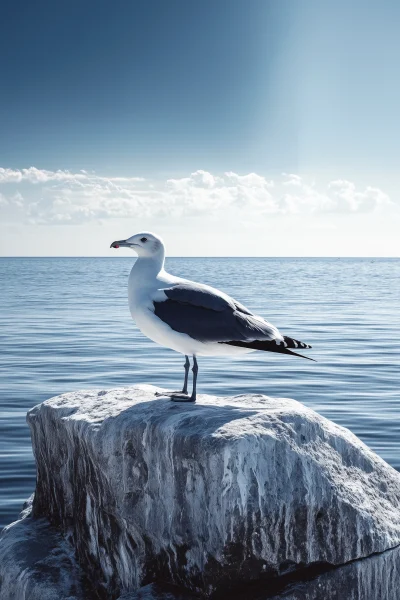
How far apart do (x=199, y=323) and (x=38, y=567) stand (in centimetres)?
211

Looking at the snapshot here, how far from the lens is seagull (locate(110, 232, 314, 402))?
6.29 meters

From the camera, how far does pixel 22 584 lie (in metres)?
6.00

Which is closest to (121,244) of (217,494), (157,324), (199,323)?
(157,324)

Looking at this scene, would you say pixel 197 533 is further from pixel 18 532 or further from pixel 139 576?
pixel 18 532

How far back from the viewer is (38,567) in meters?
6.09

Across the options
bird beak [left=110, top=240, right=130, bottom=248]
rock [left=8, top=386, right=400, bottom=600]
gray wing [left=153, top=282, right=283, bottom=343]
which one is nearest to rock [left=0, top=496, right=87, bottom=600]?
rock [left=8, top=386, right=400, bottom=600]

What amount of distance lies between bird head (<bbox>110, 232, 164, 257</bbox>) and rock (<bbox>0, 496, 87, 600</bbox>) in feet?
7.64

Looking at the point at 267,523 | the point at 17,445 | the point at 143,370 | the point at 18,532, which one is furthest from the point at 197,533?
the point at 143,370

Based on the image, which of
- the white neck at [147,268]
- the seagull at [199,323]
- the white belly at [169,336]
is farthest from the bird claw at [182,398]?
the white neck at [147,268]

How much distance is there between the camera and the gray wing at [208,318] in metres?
6.29

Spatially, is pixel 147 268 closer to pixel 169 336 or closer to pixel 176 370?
pixel 169 336

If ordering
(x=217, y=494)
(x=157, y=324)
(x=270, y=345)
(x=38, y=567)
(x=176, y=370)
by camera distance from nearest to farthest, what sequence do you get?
1. (x=217, y=494)
2. (x=38, y=567)
3. (x=270, y=345)
4. (x=157, y=324)
5. (x=176, y=370)

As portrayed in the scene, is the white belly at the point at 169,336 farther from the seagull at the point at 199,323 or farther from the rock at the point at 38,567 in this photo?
the rock at the point at 38,567

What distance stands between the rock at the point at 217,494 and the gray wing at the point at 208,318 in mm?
512
